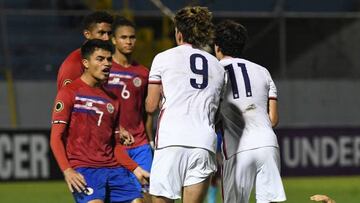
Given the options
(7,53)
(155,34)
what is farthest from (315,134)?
(7,53)

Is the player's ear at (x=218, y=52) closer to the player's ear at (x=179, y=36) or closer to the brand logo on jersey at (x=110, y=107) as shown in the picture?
the player's ear at (x=179, y=36)

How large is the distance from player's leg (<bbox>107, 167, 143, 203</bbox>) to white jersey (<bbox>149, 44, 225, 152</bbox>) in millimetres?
606

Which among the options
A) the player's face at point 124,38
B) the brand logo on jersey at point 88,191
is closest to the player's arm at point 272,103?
the brand logo on jersey at point 88,191

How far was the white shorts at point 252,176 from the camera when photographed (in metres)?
9.07

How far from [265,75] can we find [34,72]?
14.7 metres

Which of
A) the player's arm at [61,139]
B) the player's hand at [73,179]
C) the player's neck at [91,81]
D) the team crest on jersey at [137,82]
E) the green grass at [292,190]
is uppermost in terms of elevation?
the player's neck at [91,81]

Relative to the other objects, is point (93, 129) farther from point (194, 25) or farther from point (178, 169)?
point (194, 25)

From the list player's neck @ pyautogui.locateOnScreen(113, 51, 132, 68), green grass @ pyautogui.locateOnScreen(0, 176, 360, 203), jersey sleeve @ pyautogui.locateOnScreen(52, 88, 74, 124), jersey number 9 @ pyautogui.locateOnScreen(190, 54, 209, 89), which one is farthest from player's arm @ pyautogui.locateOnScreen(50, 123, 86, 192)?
green grass @ pyautogui.locateOnScreen(0, 176, 360, 203)

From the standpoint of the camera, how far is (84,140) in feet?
28.5

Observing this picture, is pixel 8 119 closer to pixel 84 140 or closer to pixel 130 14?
pixel 130 14

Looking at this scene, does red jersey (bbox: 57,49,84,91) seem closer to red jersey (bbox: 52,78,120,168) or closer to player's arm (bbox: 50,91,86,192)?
red jersey (bbox: 52,78,120,168)

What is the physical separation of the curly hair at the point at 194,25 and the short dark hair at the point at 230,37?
531mm

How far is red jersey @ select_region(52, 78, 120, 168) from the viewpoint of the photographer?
28.3 feet

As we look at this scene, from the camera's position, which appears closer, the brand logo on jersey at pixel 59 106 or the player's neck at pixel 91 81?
the brand logo on jersey at pixel 59 106
